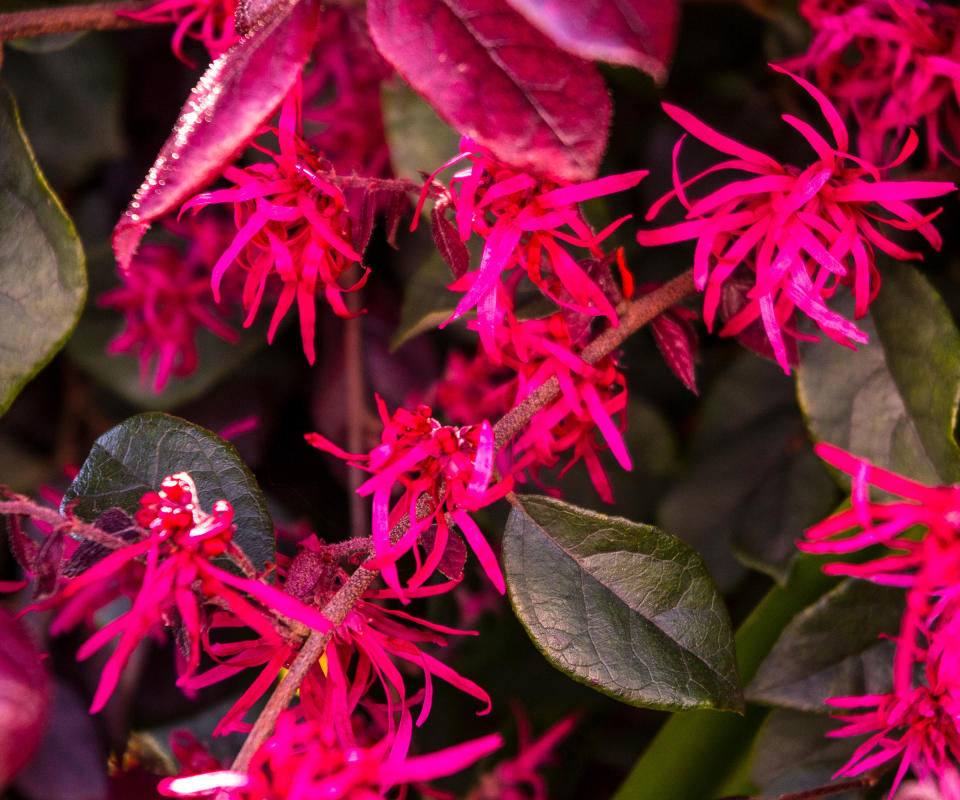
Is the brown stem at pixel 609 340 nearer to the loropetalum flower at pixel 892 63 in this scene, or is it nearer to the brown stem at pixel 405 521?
the brown stem at pixel 405 521

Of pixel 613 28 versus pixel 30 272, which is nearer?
pixel 613 28

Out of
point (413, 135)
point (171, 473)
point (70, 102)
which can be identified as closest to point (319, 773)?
point (171, 473)

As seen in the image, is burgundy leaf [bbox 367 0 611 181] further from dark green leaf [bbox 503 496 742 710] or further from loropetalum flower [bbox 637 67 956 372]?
dark green leaf [bbox 503 496 742 710]

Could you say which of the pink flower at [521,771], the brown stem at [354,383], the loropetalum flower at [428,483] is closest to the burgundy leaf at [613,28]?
the loropetalum flower at [428,483]

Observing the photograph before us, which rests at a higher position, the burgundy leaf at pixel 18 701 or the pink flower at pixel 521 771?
the burgundy leaf at pixel 18 701

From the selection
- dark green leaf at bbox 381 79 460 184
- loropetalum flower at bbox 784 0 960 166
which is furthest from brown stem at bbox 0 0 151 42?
loropetalum flower at bbox 784 0 960 166

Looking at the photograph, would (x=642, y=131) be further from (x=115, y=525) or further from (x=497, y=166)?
(x=115, y=525)

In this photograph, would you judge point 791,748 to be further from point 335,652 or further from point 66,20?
point 66,20
